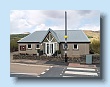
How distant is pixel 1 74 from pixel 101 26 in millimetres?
1543

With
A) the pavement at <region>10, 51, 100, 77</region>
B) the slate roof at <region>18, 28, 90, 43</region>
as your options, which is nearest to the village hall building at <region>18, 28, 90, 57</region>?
the slate roof at <region>18, 28, 90, 43</region>

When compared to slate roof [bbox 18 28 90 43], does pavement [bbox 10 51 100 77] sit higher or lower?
lower

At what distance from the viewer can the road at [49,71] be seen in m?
3.96

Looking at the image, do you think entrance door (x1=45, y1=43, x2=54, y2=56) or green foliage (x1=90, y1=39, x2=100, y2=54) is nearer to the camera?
green foliage (x1=90, y1=39, x2=100, y2=54)

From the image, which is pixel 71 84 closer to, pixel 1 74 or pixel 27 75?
pixel 27 75

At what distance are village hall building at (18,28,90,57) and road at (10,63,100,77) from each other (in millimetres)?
201

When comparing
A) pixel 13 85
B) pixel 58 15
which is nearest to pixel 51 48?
pixel 58 15

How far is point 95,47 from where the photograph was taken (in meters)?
3.95

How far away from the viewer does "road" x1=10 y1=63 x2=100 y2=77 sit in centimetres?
396

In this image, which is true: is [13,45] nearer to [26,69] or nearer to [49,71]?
[26,69]

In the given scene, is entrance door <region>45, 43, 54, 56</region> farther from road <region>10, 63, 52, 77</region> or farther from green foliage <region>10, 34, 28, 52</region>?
green foliage <region>10, 34, 28, 52</region>

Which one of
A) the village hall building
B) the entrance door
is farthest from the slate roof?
the entrance door

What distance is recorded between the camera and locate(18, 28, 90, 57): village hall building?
4004mm

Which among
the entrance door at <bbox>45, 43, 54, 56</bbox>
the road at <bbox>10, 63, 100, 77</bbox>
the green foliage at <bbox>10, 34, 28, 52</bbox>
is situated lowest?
the road at <bbox>10, 63, 100, 77</bbox>
